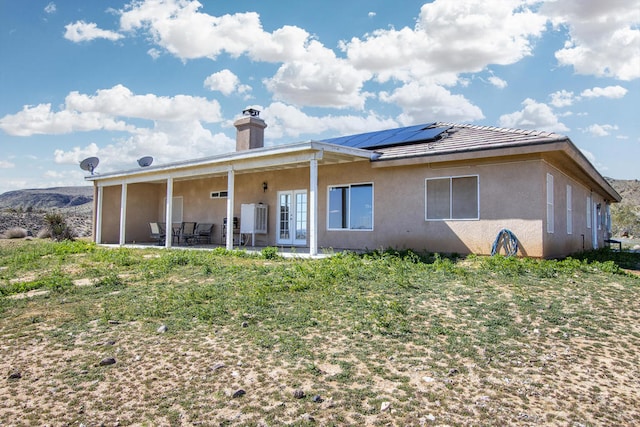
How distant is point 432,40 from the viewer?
62.4 ft

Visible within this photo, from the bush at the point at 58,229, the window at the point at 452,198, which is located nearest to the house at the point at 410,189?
the window at the point at 452,198

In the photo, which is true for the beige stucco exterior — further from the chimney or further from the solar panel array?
the chimney

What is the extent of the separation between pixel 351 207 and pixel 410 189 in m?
1.91

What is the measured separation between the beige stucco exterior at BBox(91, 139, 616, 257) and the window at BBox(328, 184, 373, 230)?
0.16 m

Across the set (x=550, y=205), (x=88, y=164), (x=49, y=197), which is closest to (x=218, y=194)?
(x=88, y=164)

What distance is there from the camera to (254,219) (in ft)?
46.9

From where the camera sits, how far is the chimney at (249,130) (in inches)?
617

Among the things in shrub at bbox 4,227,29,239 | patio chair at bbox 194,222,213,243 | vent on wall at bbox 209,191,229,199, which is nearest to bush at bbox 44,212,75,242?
shrub at bbox 4,227,29,239

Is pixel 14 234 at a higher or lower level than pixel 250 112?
lower

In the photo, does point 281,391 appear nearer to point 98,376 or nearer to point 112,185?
point 98,376

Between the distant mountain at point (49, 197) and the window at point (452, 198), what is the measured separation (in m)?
55.4

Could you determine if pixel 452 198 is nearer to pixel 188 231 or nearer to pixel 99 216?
pixel 188 231

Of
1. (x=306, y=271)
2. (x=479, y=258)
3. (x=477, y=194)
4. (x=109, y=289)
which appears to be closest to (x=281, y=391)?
(x=306, y=271)

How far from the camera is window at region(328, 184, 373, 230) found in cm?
1196
